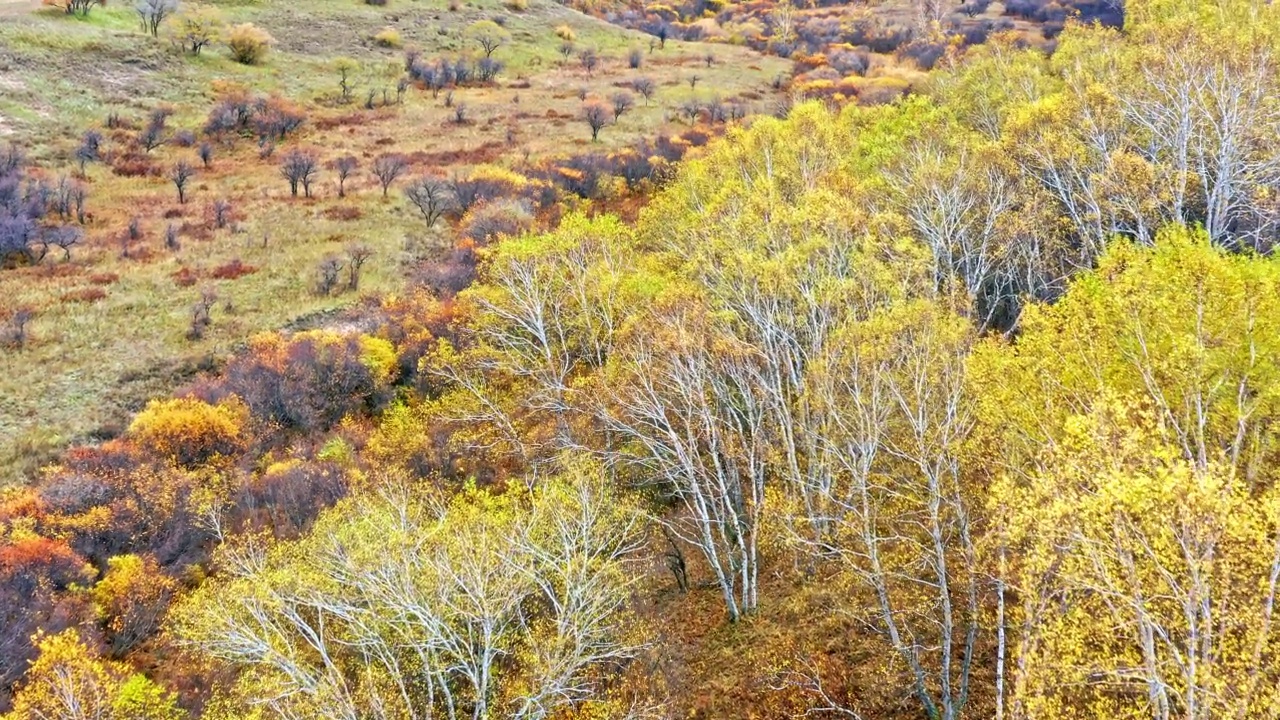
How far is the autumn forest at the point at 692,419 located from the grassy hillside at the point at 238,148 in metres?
0.51

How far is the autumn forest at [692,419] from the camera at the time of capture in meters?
15.4

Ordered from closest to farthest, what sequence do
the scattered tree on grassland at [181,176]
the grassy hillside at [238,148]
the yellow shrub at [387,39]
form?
1. the grassy hillside at [238,148]
2. the scattered tree on grassland at [181,176]
3. the yellow shrub at [387,39]

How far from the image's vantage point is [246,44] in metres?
87.5

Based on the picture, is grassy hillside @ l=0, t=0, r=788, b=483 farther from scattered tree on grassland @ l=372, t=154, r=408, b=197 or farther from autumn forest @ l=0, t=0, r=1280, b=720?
scattered tree on grassland @ l=372, t=154, r=408, b=197

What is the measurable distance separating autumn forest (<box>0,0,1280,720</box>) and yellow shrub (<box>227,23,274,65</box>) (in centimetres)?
2890

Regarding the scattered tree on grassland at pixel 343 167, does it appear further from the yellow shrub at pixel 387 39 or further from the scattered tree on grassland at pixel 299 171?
the yellow shrub at pixel 387 39

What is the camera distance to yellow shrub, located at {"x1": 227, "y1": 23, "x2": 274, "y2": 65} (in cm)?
8738

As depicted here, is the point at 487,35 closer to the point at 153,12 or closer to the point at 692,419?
the point at 153,12

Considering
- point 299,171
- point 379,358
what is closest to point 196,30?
point 299,171

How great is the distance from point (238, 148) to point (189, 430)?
50764mm

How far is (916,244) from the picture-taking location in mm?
34656

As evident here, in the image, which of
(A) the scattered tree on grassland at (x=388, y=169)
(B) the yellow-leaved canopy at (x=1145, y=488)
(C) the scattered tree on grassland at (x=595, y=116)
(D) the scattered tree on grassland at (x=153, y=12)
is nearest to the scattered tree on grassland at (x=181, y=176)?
(A) the scattered tree on grassland at (x=388, y=169)

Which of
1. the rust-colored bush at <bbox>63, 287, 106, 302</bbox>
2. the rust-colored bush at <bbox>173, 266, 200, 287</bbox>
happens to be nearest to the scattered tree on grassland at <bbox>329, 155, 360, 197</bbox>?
the rust-colored bush at <bbox>173, 266, 200, 287</bbox>

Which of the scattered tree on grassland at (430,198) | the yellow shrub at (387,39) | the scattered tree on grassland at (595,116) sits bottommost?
the scattered tree on grassland at (430,198)
